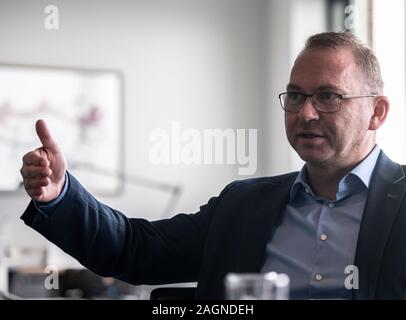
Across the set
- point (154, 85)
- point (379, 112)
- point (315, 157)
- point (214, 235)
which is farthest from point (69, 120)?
point (379, 112)

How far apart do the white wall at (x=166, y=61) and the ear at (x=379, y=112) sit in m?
0.19

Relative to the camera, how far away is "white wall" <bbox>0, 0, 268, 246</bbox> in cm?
115

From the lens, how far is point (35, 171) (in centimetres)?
100

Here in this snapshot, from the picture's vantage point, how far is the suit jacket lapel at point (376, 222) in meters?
1.00

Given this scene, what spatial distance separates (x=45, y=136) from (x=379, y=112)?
22.2 inches

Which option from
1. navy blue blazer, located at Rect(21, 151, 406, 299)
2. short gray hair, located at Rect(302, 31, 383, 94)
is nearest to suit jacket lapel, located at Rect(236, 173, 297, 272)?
navy blue blazer, located at Rect(21, 151, 406, 299)

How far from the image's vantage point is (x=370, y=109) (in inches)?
44.6

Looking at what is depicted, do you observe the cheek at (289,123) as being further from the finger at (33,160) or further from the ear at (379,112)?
the finger at (33,160)

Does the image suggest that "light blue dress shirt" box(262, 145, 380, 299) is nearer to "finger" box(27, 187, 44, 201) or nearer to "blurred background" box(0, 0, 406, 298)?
"blurred background" box(0, 0, 406, 298)

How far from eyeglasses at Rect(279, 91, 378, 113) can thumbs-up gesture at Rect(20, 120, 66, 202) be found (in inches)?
15.0

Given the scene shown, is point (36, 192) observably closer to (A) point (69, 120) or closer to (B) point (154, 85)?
(A) point (69, 120)
